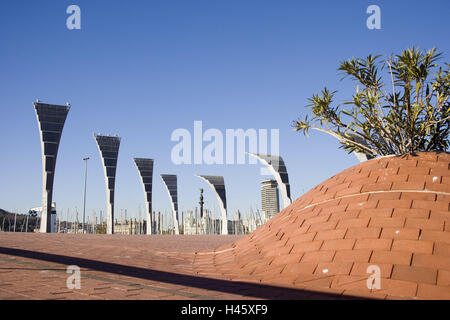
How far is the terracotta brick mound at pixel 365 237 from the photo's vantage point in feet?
14.5

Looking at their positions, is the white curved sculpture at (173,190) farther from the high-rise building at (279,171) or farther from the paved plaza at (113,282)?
the paved plaza at (113,282)

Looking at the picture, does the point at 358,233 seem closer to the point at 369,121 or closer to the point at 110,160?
the point at 369,121

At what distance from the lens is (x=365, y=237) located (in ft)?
17.0

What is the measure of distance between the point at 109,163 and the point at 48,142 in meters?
5.83

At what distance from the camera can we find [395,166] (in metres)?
6.44

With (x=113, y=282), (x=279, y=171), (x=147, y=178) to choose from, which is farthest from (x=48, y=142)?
(x=113, y=282)

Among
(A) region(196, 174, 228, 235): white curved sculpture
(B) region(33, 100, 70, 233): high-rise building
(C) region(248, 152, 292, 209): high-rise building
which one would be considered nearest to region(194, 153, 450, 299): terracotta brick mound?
(B) region(33, 100, 70, 233): high-rise building
